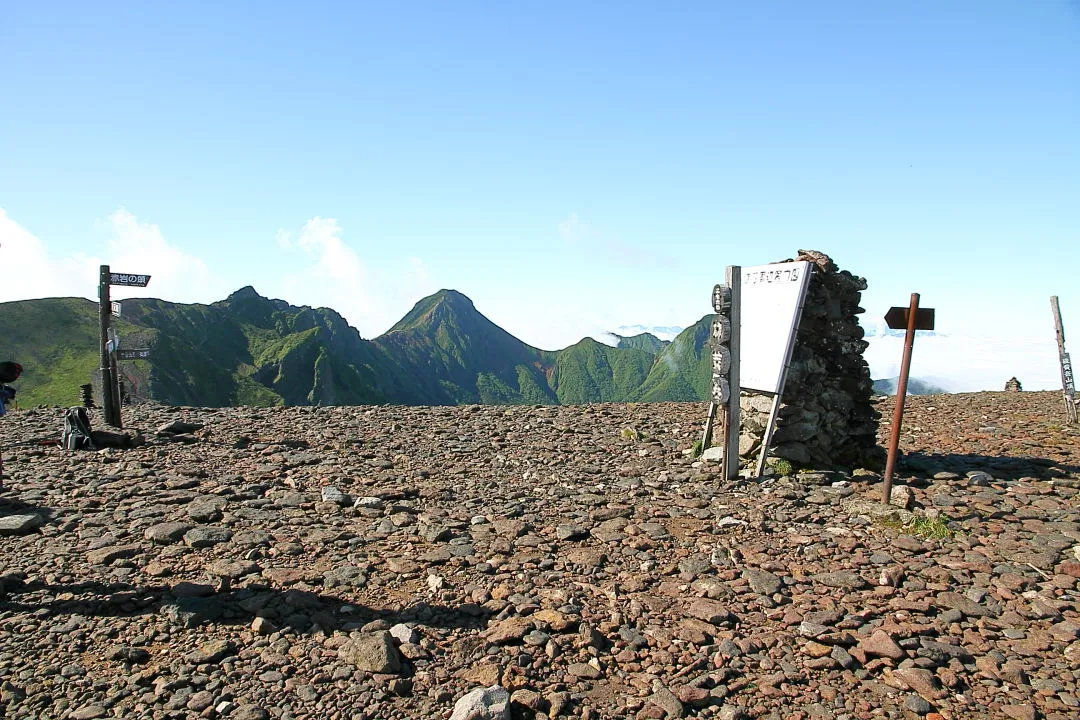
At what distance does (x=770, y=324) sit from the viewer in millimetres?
11570

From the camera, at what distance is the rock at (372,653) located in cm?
543

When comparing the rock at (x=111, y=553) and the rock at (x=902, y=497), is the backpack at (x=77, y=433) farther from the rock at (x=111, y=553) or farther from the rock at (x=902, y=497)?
the rock at (x=902, y=497)

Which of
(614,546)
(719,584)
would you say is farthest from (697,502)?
(719,584)

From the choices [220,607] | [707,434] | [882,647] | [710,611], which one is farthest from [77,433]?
[882,647]

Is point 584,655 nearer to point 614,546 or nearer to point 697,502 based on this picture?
point 614,546

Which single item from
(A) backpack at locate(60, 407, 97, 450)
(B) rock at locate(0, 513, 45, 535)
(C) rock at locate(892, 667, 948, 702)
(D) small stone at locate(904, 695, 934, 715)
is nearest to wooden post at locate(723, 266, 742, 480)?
(C) rock at locate(892, 667, 948, 702)

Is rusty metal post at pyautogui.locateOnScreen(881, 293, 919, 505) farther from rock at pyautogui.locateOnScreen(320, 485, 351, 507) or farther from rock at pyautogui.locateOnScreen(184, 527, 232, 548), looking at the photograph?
rock at pyautogui.locateOnScreen(184, 527, 232, 548)

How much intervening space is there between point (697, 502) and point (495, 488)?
128 inches

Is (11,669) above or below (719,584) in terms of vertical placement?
below

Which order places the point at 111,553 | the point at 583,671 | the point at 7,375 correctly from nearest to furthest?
the point at 583,671, the point at 7,375, the point at 111,553

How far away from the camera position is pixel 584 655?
576 cm

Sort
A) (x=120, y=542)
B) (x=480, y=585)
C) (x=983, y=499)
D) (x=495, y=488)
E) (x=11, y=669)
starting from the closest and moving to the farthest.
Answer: (x=11, y=669) < (x=480, y=585) < (x=120, y=542) < (x=983, y=499) < (x=495, y=488)

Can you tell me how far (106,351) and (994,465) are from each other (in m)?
19.0

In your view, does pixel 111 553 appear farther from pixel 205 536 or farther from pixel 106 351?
pixel 106 351
